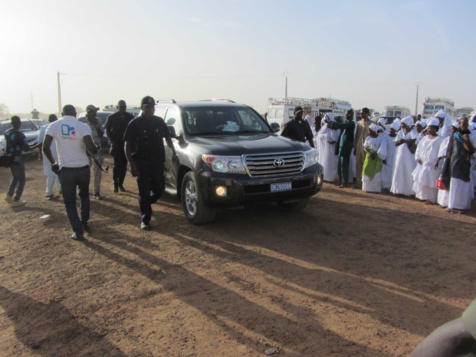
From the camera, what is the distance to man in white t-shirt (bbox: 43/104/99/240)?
5465mm

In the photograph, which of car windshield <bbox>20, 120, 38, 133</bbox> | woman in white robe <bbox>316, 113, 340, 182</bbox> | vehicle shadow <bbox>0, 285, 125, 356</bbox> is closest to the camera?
vehicle shadow <bbox>0, 285, 125, 356</bbox>

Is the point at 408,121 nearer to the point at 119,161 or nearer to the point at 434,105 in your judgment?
the point at 119,161

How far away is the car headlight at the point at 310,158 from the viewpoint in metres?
5.95

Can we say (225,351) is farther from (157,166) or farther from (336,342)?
(157,166)

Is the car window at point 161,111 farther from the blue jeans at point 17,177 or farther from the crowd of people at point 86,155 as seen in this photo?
the blue jeans at point 17,177

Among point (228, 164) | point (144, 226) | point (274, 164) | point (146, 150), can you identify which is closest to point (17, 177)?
point (144, 226)

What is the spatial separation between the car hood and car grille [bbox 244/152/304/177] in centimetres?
8

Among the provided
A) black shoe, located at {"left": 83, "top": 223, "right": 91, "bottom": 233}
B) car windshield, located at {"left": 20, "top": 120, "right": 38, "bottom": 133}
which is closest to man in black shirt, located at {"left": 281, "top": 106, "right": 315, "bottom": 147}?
black shoe, located at {"left": 83, "top": 223, "right": 91, "bottom": 233}

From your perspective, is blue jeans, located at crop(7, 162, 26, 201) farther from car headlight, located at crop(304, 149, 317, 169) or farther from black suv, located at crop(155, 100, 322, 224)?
car headlight, located at crop(304, 149, 317, 169)

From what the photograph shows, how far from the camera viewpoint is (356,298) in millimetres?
3781

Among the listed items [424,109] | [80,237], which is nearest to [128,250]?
[80,237]

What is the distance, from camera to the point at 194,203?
6000 millimetres

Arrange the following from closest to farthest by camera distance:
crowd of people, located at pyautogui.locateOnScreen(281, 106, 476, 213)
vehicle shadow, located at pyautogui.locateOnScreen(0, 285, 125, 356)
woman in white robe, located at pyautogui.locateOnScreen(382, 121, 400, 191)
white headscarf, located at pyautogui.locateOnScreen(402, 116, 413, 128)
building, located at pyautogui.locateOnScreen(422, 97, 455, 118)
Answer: vehicle shadow, located at pyautogui.locateOnScreen(0, 285, 125, 356) → crowd of people, located at pyautogui.locateOnScreen(281, 106, 476, 213) → white headscarf, located at pyautogui.locateOnScreen(402, 116, 413, 128) → woman in white robe, located at pyautogui.locateOnScreen(382, 121, 400, 191) → building, located at pyautogui.locateOnScreen(422, 97, 455, 118)

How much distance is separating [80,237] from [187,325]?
2.92m
